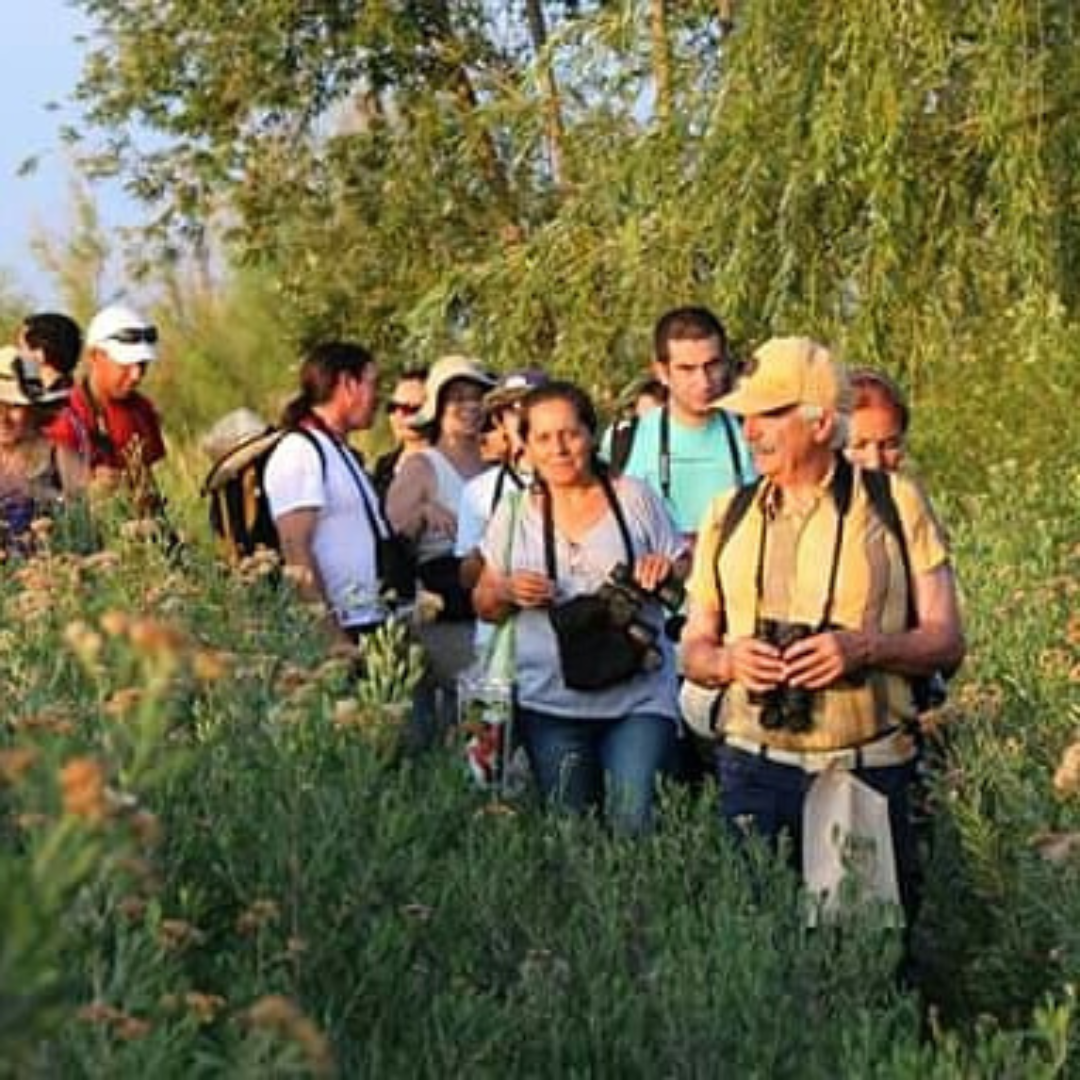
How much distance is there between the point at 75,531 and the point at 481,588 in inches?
39.2

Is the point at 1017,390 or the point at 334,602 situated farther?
the point at 1017,390

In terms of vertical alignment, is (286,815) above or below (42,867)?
below

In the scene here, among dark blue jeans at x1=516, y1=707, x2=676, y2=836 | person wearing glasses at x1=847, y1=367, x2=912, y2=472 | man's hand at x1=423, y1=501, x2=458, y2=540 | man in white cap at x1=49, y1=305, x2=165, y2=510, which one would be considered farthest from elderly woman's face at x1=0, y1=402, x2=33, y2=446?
person wearing glasses at x1=847, y1=367, x2=912, y2=472

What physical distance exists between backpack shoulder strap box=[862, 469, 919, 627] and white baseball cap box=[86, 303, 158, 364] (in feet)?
9.45

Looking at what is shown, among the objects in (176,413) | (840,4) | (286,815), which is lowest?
(176,413)

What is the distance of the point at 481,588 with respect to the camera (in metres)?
6.45

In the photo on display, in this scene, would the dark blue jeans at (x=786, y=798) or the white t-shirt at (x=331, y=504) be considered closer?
the dark blue jeans at (x=786, y=798)

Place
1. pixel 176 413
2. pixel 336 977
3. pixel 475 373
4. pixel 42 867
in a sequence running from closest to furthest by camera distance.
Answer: pixel 42 867, pixel 336 977, pixel 475 373, pixel 176 413

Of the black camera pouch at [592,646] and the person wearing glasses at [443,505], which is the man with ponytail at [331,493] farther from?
the black camera pouch at [592,646]

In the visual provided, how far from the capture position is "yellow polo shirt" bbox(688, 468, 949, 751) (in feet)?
17.4

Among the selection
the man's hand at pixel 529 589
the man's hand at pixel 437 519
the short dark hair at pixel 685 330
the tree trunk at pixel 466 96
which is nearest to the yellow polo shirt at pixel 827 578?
the man's hand at pixel 529 589

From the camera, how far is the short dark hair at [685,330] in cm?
695

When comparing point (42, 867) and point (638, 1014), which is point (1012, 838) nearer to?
point (638, 1014)

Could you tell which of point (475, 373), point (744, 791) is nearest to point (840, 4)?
point (475, 373)
